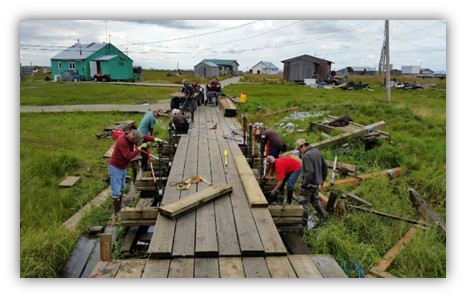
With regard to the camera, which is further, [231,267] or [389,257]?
[389,257]

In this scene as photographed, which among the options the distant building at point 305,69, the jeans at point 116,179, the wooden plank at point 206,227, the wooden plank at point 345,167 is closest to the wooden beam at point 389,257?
the wooden plank at point 206,227

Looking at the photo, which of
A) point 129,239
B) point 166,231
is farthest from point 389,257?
point 129,239

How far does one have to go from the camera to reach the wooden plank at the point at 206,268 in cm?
412

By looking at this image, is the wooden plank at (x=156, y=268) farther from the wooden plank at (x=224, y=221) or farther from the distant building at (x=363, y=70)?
the distant building at (x=363, y=70)

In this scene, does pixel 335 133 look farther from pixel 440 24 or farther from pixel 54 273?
pixel 54 273

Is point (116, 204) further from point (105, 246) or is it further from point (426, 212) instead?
A: point (426, 212)

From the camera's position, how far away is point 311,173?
7004 millimetres

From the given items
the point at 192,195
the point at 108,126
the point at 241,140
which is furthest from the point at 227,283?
the point at 108,126

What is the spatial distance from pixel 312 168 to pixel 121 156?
11.0ft

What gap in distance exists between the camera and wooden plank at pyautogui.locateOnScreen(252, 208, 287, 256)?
4.45m

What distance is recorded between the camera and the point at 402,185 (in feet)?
29.9
